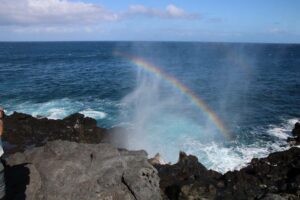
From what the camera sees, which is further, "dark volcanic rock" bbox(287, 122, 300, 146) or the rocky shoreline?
"dark volcanic rock" bbox(287, 122, 300, 146)

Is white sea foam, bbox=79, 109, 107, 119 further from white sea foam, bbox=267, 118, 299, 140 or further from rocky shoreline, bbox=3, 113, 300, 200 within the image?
white sea foam, bbox=267, 118, 299, 140

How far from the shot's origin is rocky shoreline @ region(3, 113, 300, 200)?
14.9 m

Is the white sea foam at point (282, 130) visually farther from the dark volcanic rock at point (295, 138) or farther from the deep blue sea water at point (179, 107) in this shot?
the dark volcanic rock at point (295, 138)

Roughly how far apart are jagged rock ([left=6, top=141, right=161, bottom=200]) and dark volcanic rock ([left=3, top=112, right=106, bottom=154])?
14.3m

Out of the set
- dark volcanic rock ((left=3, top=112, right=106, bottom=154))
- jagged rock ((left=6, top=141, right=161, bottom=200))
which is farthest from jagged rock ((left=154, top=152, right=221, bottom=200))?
dark volcanic rock ((left=3, top=112, right=106, bottom=154))

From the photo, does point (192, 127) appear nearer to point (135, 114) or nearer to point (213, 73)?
point (135, 114)

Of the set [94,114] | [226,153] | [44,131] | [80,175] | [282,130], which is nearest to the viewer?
[80,175]

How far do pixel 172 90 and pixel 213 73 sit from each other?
92.5 ft

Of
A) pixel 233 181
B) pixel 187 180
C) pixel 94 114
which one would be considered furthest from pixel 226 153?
pixel 94 114

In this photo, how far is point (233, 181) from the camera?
20.4 meters

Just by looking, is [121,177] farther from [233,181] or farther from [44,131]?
[44,131]

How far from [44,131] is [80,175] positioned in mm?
18953

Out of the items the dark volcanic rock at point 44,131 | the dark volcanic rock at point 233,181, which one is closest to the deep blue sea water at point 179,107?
the dark volcanic rock at point 44,131

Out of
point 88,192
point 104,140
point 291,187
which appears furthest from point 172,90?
point 88,192
